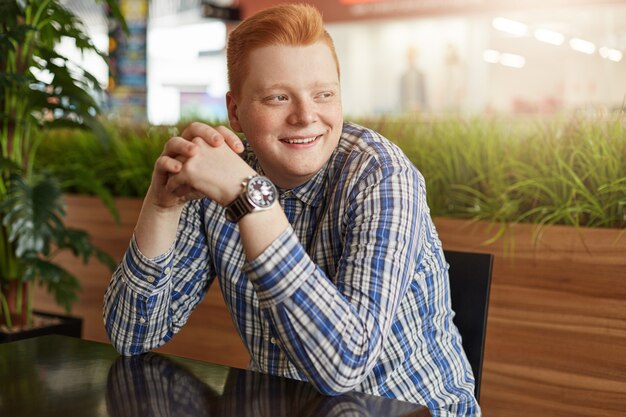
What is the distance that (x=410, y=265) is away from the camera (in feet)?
3.55

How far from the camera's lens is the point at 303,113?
46.3 inches

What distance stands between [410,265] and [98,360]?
0.46 meters

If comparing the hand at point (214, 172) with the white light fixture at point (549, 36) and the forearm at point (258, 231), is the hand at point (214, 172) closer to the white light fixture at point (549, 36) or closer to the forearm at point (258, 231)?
the forearm at point (258, 231)

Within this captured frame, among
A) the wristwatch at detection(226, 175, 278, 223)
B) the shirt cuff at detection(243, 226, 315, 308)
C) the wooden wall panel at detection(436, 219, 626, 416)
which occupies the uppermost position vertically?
the wristwatch at detection(226, 175, 278, 223)

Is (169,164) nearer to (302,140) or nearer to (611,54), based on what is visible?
(302,140)

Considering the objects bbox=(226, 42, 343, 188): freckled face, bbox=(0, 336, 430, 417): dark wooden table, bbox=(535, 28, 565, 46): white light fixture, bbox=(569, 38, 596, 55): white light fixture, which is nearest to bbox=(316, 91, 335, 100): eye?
bbox=(226, 42, 343, 188): freckled face

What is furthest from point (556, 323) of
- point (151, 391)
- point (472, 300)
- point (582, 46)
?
point (582, 46)

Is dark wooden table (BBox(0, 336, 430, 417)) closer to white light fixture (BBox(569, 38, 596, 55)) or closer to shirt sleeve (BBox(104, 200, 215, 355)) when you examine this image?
shirt sleeve (BBox(104, 200, 215, 355))

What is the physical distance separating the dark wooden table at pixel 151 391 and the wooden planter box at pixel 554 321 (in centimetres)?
98

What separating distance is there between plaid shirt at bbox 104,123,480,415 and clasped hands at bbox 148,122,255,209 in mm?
103

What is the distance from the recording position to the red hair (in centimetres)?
118

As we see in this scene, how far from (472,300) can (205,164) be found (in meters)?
0.52

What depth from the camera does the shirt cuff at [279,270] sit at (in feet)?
3.14

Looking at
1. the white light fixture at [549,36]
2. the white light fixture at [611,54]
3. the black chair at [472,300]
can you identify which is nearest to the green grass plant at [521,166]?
the black chair at [472,300]
